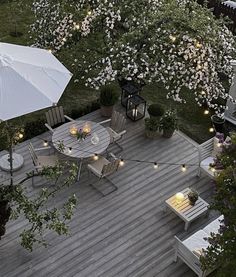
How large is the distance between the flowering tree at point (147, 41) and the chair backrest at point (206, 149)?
104 centimetres

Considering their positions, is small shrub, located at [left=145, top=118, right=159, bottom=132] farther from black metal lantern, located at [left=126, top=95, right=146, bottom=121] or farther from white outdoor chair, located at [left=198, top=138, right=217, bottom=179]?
white outdoor chair, located at [left=198, top=138, right=217, bottom=179]

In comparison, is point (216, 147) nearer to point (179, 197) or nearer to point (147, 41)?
point (179, 197)

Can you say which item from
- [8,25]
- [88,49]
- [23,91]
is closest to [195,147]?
[88,49]

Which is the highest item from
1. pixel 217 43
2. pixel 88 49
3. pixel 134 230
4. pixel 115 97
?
pixel 217 43

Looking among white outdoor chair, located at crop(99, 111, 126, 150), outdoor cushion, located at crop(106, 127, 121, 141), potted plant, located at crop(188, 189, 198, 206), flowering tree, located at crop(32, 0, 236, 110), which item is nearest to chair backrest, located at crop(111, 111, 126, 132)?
white outdoor chair, located at crop(99, 111, 126, 150)

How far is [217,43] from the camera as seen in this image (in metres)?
11.8

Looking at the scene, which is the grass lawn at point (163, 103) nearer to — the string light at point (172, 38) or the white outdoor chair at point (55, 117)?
the white outdoor chair at point (55, 117)

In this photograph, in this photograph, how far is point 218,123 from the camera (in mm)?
12570

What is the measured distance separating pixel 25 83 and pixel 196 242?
4247mm

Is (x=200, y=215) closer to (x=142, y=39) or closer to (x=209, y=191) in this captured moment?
(x=209, y=191)

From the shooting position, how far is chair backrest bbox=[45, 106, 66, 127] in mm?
11814

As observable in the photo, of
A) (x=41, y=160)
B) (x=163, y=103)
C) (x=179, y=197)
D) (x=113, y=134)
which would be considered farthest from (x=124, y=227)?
(x=163, y=103)

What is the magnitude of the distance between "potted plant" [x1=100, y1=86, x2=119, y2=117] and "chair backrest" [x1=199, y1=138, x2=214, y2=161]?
2.52m

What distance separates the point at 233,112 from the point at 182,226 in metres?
3.89
